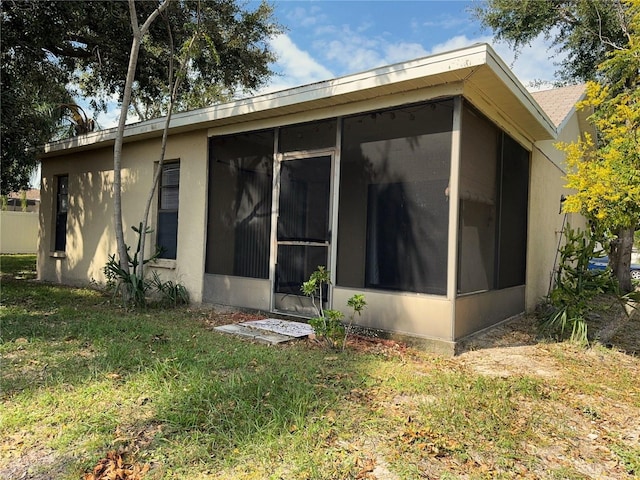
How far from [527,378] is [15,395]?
406cm

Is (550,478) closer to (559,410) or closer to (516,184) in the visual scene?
(559,410)

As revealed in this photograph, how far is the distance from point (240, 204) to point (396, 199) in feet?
8.46

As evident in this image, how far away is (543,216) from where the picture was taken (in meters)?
7.69

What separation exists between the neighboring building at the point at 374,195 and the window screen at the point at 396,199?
0.05ft

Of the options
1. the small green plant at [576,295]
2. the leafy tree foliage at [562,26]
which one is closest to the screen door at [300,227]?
the small green plant at [576,295]

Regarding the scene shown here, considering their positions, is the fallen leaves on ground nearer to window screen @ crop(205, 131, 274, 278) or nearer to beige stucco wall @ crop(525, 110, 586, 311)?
window screen @ crop(205, 131, 274, 278)

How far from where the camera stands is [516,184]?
6367 mm

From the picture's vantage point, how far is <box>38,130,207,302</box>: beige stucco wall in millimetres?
6828

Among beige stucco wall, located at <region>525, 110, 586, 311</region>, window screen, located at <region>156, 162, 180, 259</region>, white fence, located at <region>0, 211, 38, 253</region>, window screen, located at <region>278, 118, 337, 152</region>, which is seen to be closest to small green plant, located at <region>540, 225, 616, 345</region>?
beige stucco wall, located at <region>525, 110, 586, 311</region>

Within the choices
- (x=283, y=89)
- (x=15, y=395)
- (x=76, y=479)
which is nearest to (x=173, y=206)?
(x=283, y=89)

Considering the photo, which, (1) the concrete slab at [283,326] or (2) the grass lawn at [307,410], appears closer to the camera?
(2) the grass lawn at [307,410]

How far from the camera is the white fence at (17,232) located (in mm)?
20469

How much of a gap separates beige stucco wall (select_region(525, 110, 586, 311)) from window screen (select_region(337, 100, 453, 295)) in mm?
2888

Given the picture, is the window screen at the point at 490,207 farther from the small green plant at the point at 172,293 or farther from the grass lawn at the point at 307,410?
the small green plant at the point at 172,293
